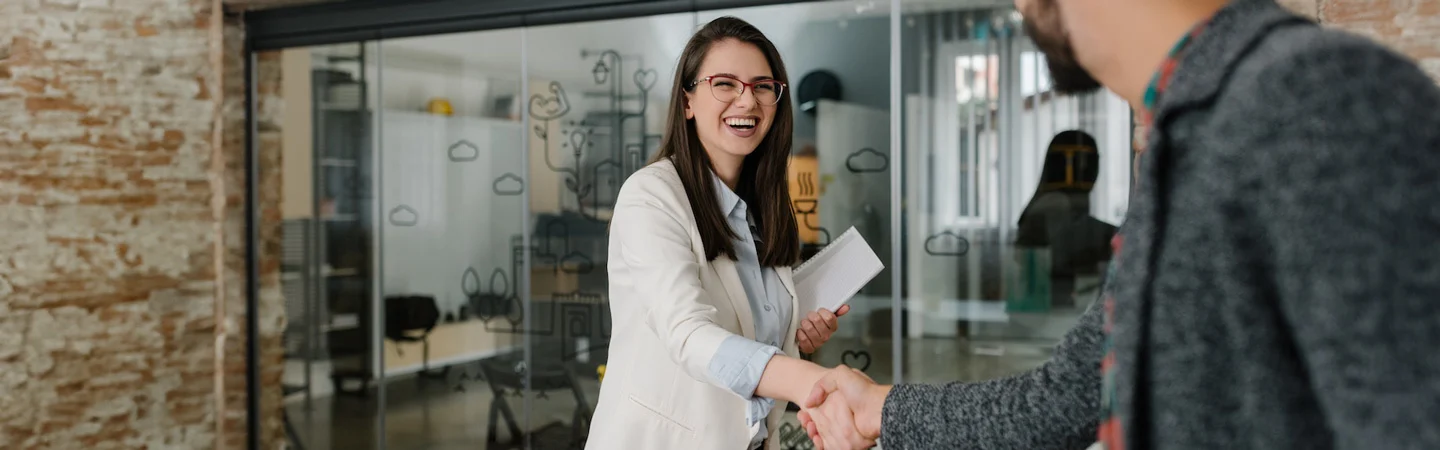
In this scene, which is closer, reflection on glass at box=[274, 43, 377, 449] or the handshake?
the handshake

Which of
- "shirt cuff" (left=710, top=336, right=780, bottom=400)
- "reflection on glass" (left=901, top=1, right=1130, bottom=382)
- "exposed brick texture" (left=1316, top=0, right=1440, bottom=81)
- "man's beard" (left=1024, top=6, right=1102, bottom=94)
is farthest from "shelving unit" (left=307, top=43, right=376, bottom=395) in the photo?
"man's beard" (left=1024, top=6, right=1102, bottom=94)

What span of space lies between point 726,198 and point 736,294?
190mm

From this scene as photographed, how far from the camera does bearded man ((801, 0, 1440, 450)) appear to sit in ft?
1.88

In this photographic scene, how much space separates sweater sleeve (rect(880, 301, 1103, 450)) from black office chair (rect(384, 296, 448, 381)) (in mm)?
3624

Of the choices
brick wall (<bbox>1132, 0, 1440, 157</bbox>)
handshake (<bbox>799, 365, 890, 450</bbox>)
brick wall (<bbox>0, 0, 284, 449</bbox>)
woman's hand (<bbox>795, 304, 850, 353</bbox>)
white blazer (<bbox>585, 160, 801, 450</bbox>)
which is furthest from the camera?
brick wall (<bbox>0, 0, 284, 449</bbox>)

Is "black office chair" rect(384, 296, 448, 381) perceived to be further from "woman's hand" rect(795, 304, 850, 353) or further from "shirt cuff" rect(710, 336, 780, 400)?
"shirt cuff" rect(710, 336, 780, 400)

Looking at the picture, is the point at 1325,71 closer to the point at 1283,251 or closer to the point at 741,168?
the point at 1283,251

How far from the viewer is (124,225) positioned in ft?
14.2

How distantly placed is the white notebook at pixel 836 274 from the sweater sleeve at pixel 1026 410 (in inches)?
27.7

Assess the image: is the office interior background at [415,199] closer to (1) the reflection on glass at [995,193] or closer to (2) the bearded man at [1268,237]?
(1) the reflection on glass at [995,193]

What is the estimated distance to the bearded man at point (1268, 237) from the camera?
0.57 metres

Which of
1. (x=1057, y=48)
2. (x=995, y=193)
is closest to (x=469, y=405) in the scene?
(x=995, y=193)

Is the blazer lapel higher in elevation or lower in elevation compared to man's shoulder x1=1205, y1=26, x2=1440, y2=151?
lower

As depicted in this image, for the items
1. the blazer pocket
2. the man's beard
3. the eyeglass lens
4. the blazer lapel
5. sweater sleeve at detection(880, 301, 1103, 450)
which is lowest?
the blazer pocket
